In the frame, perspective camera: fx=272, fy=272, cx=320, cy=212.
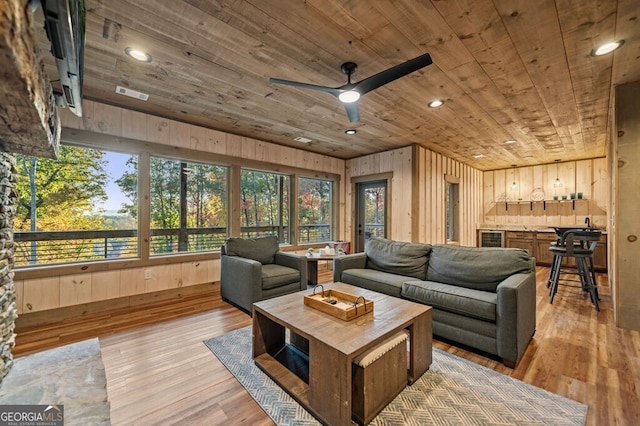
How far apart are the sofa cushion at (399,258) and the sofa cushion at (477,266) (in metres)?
0.12

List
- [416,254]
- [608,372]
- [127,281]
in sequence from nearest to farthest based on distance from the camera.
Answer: [608,372] → [416,254] → [127,281]

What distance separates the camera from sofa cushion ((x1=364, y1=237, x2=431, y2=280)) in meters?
3.27

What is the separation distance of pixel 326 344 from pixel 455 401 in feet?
3.26

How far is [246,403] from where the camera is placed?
1778 mm

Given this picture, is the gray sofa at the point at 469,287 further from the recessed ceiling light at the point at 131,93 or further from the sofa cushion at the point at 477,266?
the recessed ceiling light at the point at 131,93

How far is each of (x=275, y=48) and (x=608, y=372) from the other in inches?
143

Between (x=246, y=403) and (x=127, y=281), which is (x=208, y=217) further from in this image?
(x=246, y=403)

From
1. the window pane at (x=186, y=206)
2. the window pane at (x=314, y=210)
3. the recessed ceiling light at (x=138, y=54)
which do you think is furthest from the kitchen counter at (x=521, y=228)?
the recessed ceiling light at (x=138, y=54)

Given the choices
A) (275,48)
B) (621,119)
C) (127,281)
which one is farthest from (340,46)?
(127,281)

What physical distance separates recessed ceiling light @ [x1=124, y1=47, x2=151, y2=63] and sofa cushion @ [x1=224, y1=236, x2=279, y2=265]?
2229 millimetres

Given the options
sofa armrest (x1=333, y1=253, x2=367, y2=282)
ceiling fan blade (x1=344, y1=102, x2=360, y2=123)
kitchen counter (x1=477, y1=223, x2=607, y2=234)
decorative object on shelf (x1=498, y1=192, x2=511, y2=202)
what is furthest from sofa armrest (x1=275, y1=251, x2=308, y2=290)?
decorative object on shelf (x1=498, y1=192, x2=511, y2=202)

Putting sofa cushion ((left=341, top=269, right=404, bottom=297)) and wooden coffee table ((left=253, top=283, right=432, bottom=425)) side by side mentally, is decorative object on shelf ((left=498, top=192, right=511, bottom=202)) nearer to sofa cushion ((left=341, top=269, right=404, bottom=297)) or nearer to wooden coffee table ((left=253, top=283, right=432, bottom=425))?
sofa cushion ((left=341, top=269, right=404, bottom=297))

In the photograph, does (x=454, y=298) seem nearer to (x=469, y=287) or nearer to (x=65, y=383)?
(x=469, y=287)

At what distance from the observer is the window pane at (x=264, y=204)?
4832mm
